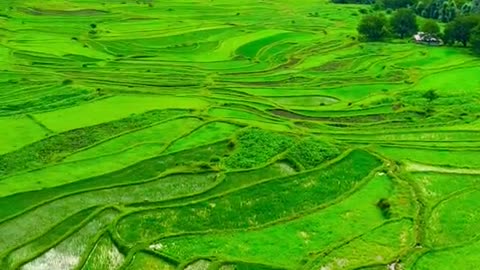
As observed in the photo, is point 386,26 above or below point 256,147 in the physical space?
below

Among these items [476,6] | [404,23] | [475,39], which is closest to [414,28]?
[404,23]

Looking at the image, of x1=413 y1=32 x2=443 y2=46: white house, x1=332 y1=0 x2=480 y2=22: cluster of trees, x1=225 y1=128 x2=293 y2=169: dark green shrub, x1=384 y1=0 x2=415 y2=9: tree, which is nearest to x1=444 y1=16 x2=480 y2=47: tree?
x1=413 y1=32 x2=443 y2=46: white house

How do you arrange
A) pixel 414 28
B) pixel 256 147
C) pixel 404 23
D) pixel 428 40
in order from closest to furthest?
pixel 256 147 → pixel 428 40 → pixel 404 23 → pixel 414 28

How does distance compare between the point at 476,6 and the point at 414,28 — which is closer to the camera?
the point at 414,28

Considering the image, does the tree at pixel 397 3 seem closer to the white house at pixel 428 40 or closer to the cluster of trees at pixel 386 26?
the cluster of trees at pixel 386 26

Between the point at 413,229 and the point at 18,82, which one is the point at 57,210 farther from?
the point at 18,82

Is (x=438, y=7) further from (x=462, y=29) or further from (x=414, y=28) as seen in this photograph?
(x=462, y=29)
